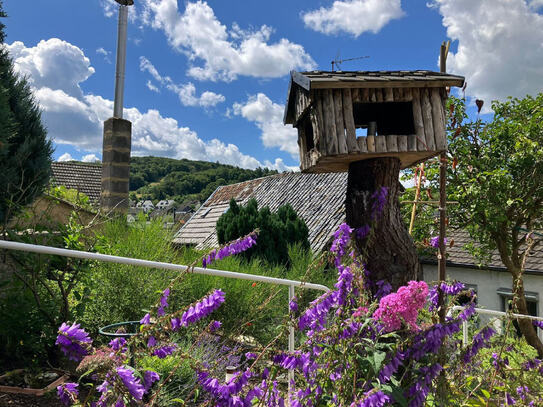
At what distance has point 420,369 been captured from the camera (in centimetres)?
233

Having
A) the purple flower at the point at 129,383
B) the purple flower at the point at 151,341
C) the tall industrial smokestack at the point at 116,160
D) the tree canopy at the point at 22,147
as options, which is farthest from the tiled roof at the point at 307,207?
the purple flower at the point at 129,383

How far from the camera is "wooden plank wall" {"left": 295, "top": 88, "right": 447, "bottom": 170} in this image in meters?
3.01

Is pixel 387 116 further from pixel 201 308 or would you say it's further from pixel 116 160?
pixel 116 160

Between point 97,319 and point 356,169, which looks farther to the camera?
point 97,319

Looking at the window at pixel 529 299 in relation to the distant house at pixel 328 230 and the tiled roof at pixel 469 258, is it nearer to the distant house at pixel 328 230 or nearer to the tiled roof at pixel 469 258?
the distant house at pixel 328 230

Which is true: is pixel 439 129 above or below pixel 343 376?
above

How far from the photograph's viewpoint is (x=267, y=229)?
328 inches

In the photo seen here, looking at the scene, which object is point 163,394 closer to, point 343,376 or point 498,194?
point 343,376

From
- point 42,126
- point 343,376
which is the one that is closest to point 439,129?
point 343,376

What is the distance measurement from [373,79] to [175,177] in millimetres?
64840

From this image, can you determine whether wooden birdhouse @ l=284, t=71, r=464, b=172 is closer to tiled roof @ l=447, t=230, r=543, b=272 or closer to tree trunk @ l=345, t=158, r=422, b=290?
tree trunk @ l=345, t=158, r=422, b=290

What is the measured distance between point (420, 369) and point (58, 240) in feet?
10.3

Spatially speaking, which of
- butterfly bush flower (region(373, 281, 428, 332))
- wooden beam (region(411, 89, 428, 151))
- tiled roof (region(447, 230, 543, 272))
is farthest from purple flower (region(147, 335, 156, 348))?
tiled roof (region(447, 230, 543, 272))

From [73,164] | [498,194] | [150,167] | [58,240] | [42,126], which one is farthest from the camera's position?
[150,167]
